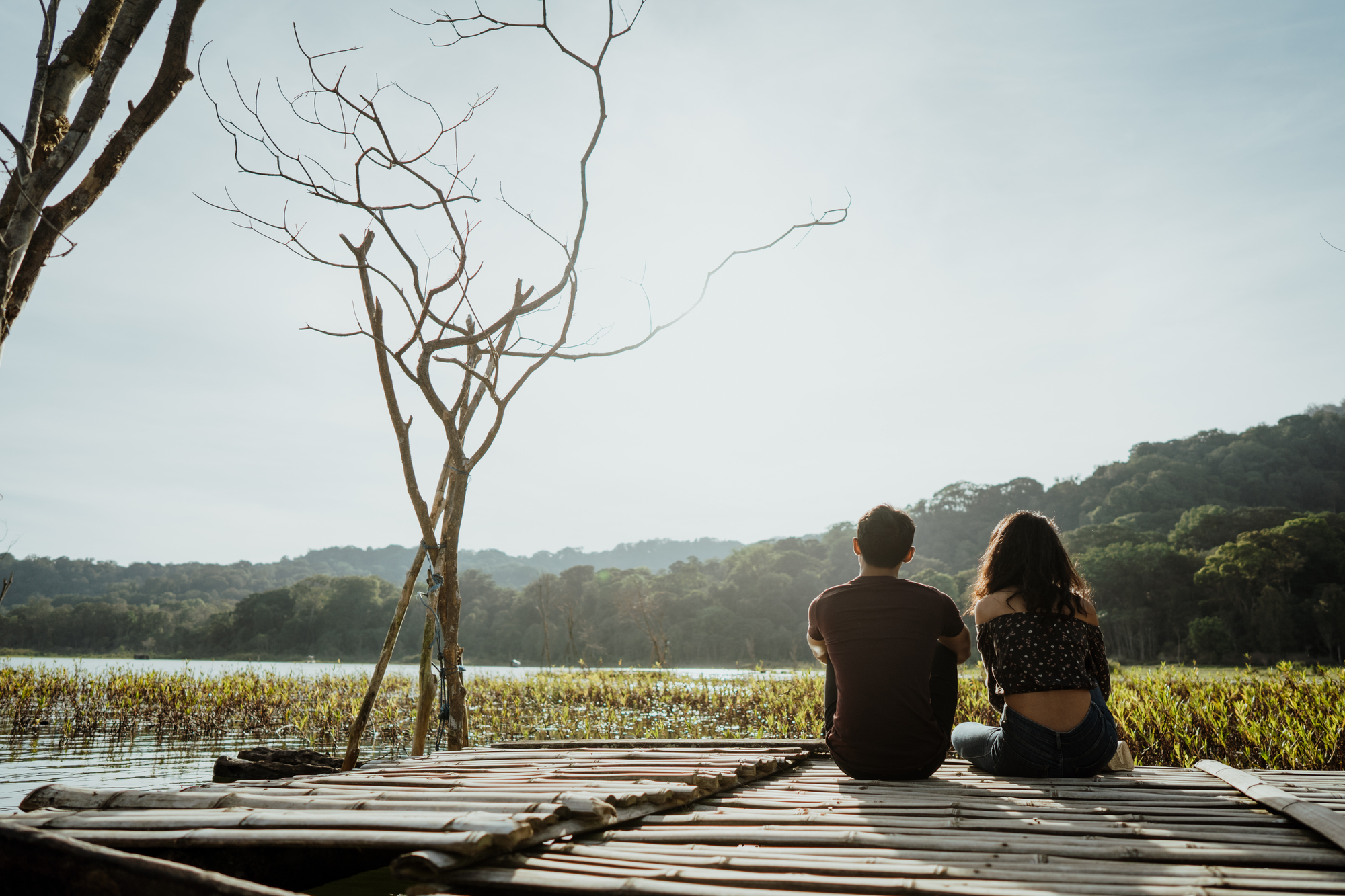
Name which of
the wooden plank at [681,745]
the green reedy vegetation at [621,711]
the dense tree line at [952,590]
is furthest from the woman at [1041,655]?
the dense tree line at [952,590]

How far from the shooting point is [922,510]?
6900cm

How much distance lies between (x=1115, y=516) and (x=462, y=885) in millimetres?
56522

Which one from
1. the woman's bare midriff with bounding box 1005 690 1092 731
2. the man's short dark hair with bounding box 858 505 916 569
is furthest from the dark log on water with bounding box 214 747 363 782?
the woman's bare midriff with bounding box 1005 690 1092 731

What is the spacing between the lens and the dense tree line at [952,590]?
106ft

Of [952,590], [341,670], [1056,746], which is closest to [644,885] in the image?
[1056,746]

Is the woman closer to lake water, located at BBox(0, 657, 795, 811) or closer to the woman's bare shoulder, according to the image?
the woman's bare shoulder

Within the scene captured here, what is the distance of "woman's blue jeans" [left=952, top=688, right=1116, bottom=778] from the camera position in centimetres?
314

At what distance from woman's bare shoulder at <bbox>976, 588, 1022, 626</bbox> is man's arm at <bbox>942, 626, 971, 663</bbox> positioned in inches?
3.6

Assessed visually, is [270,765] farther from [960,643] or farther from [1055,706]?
[1055,706]

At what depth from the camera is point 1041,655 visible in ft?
10.0

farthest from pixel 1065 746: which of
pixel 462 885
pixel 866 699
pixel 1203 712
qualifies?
pixel 1203 712

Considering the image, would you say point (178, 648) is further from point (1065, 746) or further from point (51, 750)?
point (1065, 746)

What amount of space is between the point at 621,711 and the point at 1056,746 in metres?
9.39

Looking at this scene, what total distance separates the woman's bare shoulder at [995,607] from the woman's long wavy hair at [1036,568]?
3 cm
